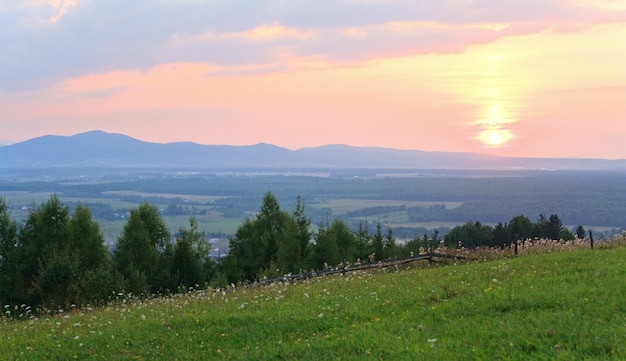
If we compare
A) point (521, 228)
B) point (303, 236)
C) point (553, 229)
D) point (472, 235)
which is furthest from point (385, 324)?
point (472, 235)

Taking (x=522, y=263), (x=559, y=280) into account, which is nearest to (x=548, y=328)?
(x=559, y=280)

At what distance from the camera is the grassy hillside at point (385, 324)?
8.84 metres

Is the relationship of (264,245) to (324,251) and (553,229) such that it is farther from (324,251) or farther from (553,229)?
(553,229)

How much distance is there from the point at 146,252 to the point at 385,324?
4046cm

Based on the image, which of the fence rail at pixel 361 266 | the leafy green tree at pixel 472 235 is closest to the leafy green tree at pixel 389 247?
the leafy green tree at pixel 472 235

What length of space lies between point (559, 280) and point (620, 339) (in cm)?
575

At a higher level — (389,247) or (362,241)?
(362,241)

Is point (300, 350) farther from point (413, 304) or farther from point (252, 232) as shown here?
point (252, 232)

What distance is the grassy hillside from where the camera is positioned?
8.84 meters

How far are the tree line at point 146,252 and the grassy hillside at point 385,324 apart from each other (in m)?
16.1

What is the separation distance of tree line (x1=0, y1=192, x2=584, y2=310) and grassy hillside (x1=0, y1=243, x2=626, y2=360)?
16.1m

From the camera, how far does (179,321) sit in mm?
13141

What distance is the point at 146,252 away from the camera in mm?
47969

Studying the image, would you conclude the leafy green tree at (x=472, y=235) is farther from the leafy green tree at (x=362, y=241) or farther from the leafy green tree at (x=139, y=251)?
the leafy green tree at (x=139, y=251)
